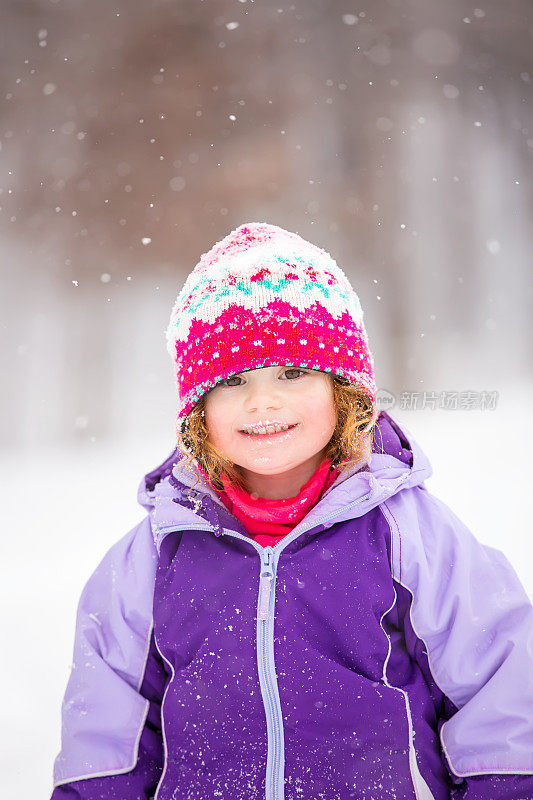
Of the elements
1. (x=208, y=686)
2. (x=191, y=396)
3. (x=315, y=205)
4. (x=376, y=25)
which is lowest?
(x=208, y=686)

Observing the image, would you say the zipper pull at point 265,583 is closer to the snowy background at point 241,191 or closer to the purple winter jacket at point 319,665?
the purple winter jacket at point 319,665

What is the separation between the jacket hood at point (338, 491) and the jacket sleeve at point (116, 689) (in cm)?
7

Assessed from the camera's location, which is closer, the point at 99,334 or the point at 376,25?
the point at 376,25

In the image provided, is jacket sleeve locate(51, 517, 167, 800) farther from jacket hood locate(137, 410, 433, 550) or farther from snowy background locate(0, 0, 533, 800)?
snowy background locate(0, 0, 533, 800)

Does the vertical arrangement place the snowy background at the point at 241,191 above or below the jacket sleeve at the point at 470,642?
above

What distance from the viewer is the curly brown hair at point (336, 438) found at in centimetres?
88

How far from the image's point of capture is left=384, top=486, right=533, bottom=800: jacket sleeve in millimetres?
710

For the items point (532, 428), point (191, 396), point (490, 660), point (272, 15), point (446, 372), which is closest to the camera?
point (490, 660)

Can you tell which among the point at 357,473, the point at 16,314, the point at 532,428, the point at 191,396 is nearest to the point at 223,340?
the point at 191,396

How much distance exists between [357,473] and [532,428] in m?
1.58

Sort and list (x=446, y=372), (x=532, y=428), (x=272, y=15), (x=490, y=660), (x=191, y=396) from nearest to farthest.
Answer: (x=490, y=660)
(x=191, y=396)
(x=532, y=428)
(x=272, y=15)
(x=446, y=372)

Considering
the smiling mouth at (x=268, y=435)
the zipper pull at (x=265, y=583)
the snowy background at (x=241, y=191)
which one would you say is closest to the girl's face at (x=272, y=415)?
the smiling mouth at (x=268, y=435)

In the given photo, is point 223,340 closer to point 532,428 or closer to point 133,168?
point 532,428

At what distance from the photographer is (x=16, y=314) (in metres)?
2.83
